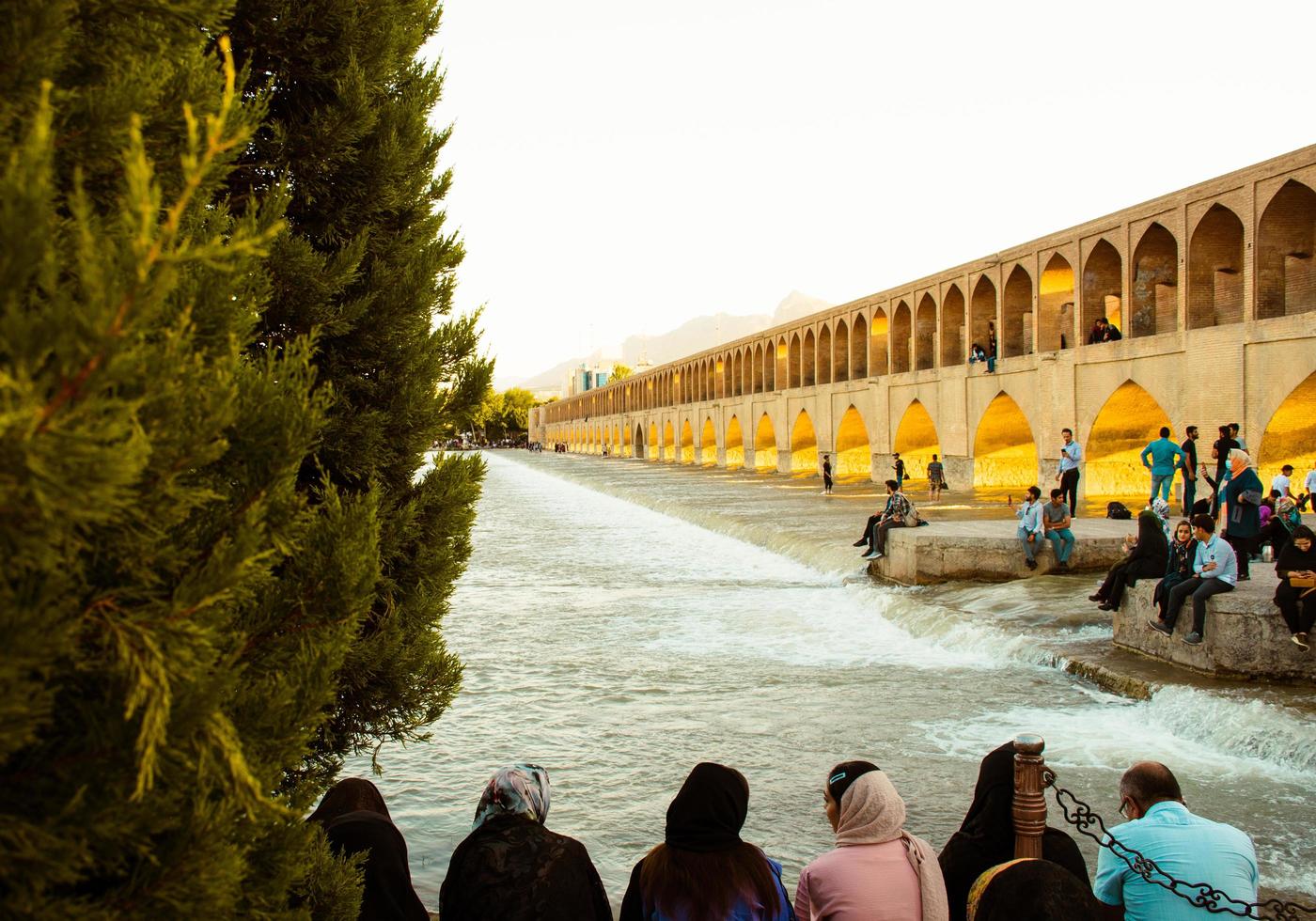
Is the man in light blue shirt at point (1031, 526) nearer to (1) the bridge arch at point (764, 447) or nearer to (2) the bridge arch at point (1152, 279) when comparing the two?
(2) the bridge arch at point (1152, 279)

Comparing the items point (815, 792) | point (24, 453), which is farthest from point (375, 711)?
point (815, 792)

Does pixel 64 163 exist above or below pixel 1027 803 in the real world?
above

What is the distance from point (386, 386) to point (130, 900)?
2.34 m

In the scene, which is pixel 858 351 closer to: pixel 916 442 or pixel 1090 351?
pixel 916 442

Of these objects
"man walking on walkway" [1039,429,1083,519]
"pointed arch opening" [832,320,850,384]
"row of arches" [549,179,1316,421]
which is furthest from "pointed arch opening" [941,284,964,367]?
"man walking on walkway" [1039,429,1083,519]

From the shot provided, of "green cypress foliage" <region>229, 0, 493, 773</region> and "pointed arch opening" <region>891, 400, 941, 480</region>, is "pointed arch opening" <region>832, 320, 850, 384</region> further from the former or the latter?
"green cypress foliage" <region>229, 0, 493, 773</region>

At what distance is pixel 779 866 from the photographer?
2.77 metres

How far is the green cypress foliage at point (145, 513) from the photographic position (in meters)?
1.13

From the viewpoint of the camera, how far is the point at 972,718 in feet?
24.3

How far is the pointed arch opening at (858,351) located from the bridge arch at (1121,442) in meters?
12.4

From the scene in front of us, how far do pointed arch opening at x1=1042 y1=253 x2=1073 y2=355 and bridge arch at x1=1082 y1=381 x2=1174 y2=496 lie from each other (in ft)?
9.77

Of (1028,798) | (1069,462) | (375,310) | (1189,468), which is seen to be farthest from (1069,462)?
(375,310)

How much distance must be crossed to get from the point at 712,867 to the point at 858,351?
32.0m

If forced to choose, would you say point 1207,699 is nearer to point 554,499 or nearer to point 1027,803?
point 1027,803
